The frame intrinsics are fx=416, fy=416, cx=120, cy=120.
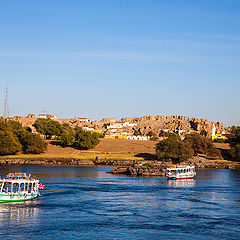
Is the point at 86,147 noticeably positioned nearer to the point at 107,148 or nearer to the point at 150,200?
the point at 107,148

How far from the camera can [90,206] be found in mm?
49719

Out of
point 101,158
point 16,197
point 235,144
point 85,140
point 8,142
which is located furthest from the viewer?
point 235,144

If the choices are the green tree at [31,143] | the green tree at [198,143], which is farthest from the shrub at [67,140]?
the green tree at [198,143]

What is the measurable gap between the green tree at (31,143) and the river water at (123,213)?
189 feet

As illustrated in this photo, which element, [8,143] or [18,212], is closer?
A: [18,212]

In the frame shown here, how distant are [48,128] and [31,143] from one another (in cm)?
3946

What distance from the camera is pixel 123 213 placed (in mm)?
45562

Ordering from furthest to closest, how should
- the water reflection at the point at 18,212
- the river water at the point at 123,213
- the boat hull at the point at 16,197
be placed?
the boat hull at the point at 16,197
the water reflection at the point at 18,212
the river water at the point at 123,213

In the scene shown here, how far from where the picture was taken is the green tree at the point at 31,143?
410 ft

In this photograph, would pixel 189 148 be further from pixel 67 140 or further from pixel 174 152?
pixel 67 140

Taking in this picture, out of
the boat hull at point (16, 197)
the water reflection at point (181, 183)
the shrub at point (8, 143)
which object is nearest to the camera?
the boat hull at point (16, 197)

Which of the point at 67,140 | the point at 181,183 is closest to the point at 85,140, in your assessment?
the point at 67,140

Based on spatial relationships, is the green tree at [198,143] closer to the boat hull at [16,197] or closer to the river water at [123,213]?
the river water at [123,213]

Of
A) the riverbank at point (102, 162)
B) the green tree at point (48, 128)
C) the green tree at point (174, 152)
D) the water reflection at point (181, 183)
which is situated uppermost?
the green tree at point (48, 128)
